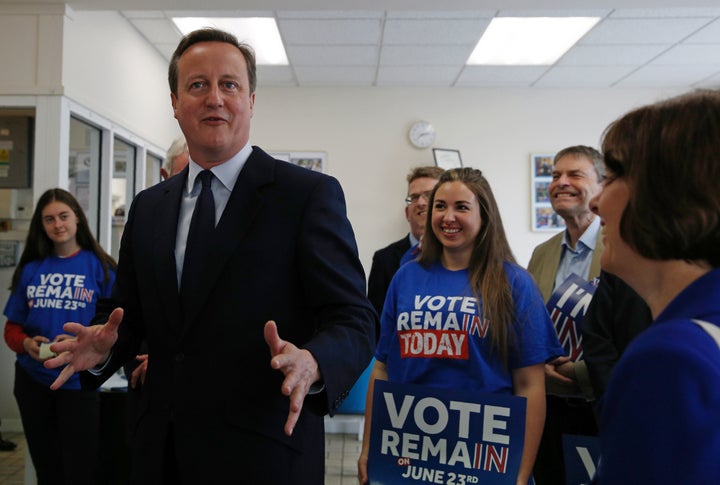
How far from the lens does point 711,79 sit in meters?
6.41

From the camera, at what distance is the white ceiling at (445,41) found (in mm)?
3994

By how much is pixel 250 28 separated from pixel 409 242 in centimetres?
297

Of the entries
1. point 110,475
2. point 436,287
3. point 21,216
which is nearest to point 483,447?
point 436,287

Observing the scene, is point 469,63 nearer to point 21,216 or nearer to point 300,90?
point 300,90

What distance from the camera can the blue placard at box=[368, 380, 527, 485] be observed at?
5.27 ft

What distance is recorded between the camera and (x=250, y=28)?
16.6ft

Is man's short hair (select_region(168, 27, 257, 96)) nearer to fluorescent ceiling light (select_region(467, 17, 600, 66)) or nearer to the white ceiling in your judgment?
the white ceiling

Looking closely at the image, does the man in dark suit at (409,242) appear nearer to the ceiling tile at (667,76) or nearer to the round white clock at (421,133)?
the round white clock at (421,133)

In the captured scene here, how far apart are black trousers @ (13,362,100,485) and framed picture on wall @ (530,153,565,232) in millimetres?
5270

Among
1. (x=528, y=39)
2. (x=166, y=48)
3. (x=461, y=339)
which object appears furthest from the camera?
(x=166, y=48)

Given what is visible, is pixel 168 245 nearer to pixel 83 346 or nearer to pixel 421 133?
pixel 83 346

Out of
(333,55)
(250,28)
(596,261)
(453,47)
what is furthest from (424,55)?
(596,261)

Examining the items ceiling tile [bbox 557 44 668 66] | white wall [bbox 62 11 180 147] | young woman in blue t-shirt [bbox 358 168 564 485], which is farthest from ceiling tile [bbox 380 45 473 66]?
young woman in blue t-shirt [bbox 358 168 564 485]

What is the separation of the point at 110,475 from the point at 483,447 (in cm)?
199
